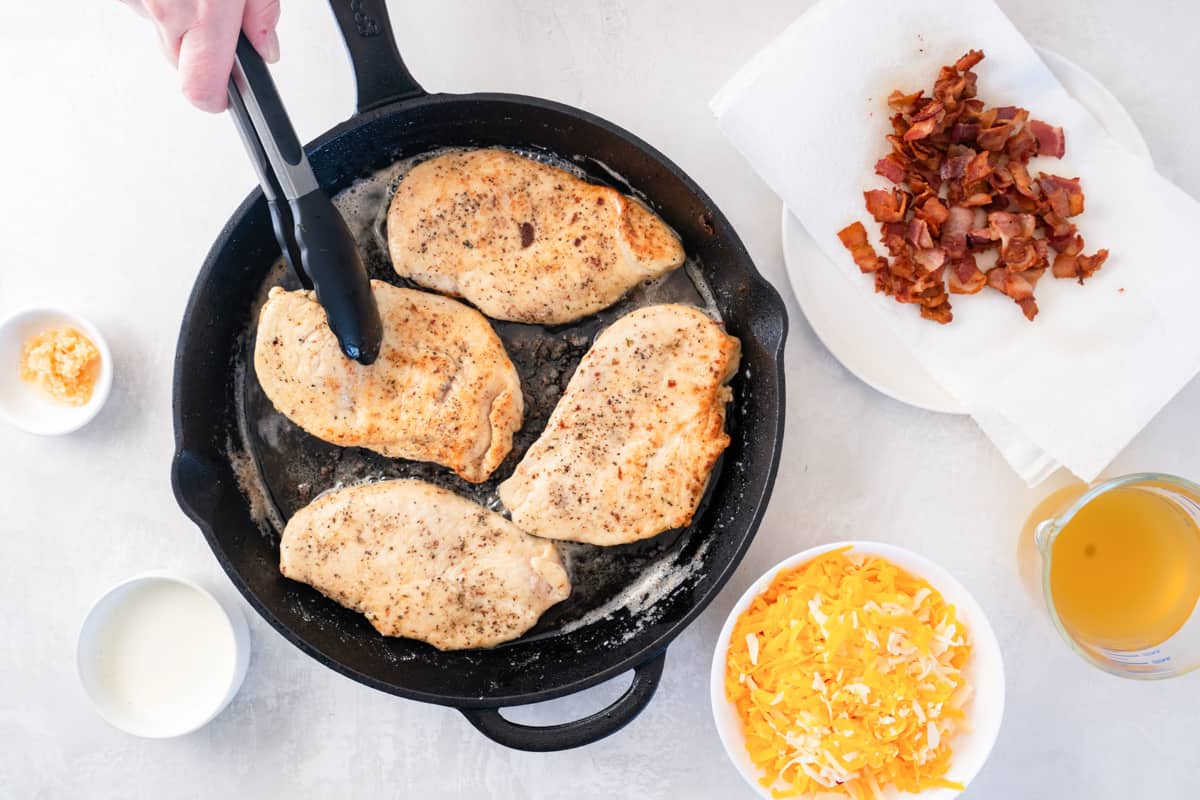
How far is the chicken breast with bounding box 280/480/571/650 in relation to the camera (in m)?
1.97

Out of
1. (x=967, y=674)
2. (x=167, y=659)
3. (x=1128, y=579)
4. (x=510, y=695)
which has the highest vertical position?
(x=167, y=659)

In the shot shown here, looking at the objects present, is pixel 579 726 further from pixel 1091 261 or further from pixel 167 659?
pixel 1091 261

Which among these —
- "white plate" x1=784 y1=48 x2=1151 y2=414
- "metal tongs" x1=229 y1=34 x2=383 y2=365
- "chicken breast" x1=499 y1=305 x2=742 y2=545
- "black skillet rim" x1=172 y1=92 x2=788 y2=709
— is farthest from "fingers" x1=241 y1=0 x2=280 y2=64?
"white plate" x1=784 y1=48 x2=1151 y2=414

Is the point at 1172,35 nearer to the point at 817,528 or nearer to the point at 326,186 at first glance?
the point at 817,528

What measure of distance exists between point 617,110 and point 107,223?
123 centimetres

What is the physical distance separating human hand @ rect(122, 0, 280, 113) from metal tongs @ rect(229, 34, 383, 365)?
0.10ft

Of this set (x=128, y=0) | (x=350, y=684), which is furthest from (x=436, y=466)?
(x=128, y=0)

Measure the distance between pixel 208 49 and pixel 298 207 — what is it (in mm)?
293

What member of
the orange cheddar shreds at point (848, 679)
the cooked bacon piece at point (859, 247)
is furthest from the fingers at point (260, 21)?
the orange cheddar shreds at point (848, 679)

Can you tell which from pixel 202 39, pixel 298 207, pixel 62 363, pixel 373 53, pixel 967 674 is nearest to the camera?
pixel 202 39

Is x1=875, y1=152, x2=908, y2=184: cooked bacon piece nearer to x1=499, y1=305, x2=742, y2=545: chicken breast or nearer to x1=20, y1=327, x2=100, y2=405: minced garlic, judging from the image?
x1=499, y1=305, x2=742, y2=545: chicken breast

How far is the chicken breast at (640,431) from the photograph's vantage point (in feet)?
6.44

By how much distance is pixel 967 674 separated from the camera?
1.96 m

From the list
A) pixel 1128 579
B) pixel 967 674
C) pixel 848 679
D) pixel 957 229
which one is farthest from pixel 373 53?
pixel 1128 579
